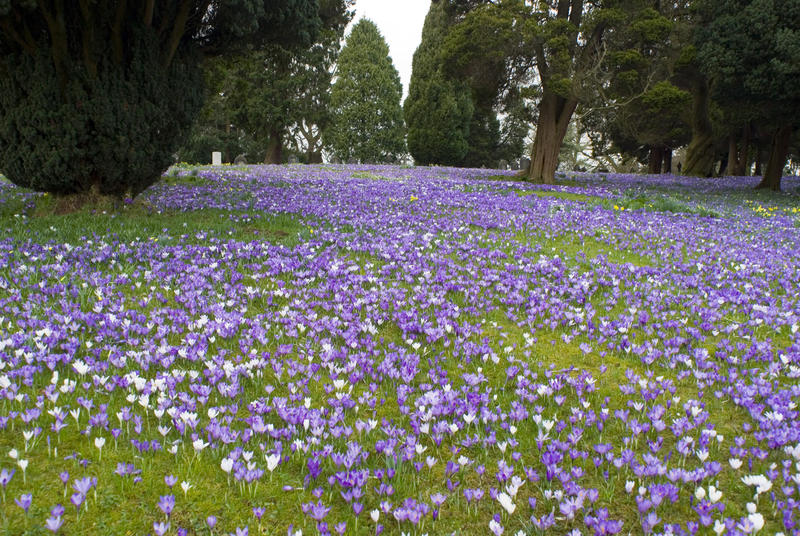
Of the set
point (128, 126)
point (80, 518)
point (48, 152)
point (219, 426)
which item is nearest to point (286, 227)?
point (128, 126)

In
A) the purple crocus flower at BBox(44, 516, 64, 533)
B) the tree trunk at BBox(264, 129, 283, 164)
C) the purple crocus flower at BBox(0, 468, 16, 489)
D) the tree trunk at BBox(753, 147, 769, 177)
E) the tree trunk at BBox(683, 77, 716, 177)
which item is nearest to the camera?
the purple crocus flower at BBox(44, 516, 64, 533)

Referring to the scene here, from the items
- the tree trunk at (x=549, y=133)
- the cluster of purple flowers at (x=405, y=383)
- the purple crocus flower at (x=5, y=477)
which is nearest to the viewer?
the purple crocus flower at (x=5, y=477)

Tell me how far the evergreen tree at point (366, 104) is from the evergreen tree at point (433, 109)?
1.52 metres

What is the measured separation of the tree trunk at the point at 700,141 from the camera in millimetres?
30814

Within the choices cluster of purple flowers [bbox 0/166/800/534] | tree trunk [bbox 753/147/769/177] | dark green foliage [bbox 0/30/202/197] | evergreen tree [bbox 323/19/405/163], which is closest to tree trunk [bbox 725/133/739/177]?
tree trunk [bbox 753/147/769/177]

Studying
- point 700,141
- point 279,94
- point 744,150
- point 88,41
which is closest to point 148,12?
point 88,41

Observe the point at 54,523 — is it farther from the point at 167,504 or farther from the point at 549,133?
the point at 549,133

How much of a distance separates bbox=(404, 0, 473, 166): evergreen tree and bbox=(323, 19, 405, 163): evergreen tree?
1516mm

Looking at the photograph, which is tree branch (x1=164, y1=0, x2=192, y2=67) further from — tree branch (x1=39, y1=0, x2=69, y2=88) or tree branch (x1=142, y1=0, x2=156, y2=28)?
tree branch (x1=39, y1=0, x2=69, y2=88)

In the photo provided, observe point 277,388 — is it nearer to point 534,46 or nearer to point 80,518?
point 80,518

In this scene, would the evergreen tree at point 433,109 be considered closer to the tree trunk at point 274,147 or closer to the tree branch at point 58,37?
the tree trunk at point 274,147

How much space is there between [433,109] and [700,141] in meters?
20.5

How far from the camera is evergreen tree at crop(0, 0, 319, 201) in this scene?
869cm

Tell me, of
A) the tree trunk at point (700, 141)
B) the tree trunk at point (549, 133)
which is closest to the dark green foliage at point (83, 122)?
the tree trunk at point (549, 133)
